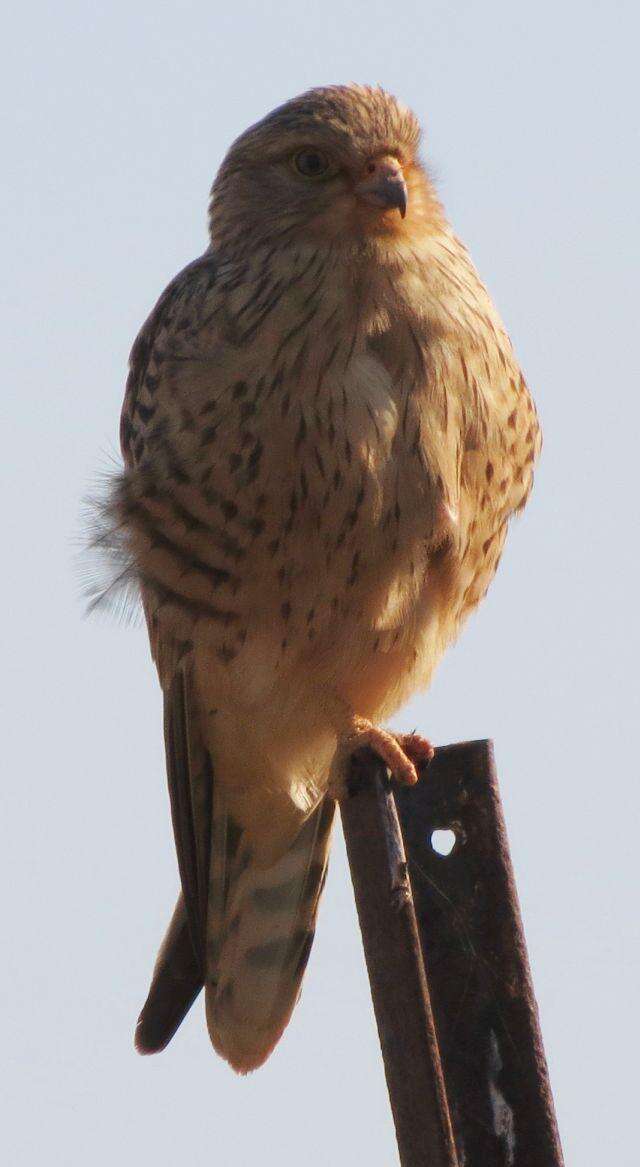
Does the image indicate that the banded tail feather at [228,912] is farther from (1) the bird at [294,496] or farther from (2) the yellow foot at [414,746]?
(2) the yellow foot at [414,746]

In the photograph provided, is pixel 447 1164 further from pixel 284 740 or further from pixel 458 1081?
pixel 284 740

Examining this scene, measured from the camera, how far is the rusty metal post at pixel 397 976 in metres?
2.37

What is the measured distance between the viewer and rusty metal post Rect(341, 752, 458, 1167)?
2.37m

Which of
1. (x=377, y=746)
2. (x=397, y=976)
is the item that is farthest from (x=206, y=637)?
(x=397, y=976)

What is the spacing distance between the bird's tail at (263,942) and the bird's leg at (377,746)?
0.47 meters

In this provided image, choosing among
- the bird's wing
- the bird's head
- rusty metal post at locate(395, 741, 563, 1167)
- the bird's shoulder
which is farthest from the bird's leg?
the bird's head

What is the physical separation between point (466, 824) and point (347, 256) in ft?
6.35

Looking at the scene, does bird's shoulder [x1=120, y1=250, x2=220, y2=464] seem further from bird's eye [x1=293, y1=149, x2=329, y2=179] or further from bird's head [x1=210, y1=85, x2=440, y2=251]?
bird's eye [x1=293, y1=149, x2=329, y2=179]

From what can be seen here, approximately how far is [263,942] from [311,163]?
1983mm

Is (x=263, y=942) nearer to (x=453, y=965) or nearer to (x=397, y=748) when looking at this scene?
(x=397, y=748)

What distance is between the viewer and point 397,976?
2.49 meters

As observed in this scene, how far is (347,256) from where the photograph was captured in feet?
14.0

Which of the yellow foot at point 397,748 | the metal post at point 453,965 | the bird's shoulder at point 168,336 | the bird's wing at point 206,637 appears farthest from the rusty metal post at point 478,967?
the bird's shoulder at point 168,336

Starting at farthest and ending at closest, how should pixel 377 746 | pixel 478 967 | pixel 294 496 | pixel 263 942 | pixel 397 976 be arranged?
pixel 263 942, pixel 294 496, pixel 377 746, pixel 478 967, pixel 397 976
